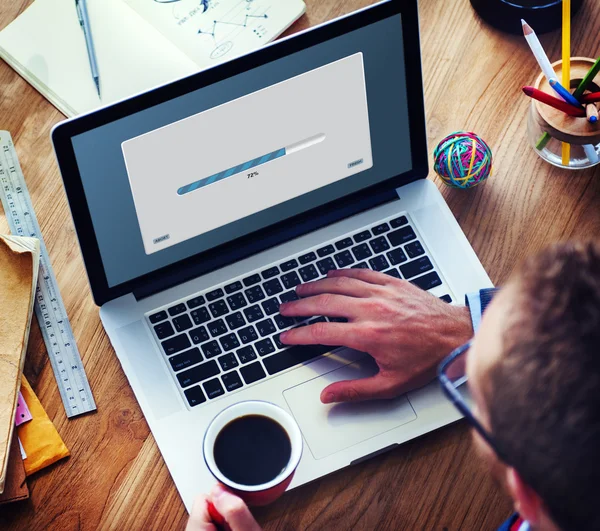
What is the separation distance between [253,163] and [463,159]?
0.28 metres

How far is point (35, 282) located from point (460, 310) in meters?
0.55

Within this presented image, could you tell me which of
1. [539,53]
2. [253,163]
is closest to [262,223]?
[253,163]

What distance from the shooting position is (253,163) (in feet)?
3.19

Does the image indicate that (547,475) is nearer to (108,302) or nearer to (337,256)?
(337,256)

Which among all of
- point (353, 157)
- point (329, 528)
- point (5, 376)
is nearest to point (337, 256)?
point (353, 157)

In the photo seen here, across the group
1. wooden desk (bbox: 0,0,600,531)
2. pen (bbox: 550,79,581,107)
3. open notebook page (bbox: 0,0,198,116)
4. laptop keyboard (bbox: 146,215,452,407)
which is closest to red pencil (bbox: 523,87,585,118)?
pen (bbox: 550,79,581,107)

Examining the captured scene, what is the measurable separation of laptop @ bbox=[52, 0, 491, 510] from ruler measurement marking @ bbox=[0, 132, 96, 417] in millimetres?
63

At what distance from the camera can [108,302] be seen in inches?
39.9

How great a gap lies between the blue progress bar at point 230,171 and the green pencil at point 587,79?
38 centimetres

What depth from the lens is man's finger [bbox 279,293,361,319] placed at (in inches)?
39.1

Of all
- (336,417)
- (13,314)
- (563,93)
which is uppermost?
(563,93)

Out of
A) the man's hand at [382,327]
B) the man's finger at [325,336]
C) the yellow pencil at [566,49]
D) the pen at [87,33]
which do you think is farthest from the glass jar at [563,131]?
the pen at [87,33]

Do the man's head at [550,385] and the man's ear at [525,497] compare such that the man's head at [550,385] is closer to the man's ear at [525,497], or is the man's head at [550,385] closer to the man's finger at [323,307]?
the man's ear at [525,497]

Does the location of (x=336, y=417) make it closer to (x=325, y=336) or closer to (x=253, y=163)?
(x=325, y=336)
